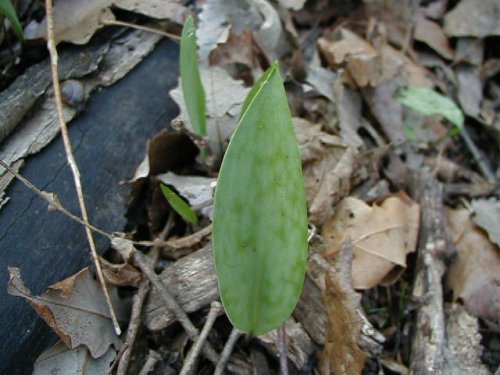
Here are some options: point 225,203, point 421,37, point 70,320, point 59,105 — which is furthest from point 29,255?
point 421,37

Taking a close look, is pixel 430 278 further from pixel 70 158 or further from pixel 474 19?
pixel 474 19

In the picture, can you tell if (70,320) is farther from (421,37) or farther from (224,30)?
(421,37)

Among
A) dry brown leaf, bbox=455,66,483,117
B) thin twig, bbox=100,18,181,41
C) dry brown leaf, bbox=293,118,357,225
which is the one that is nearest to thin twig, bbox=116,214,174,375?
dry brown leaf, bbox=293,118,357,225

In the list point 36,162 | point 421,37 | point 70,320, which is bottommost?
point 421,37

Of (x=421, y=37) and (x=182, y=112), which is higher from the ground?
(x=182, y=112)

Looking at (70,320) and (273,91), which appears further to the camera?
(70,320)

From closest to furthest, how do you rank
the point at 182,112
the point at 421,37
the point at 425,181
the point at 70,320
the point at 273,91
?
1. the point at 273,91
2. the point at 70,320
3. the point at 182,112
4. the point at 425,181
5. the point at 421,37

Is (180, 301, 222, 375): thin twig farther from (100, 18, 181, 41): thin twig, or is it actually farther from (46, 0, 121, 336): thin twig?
(100, 18, 181, 41): thin twig
